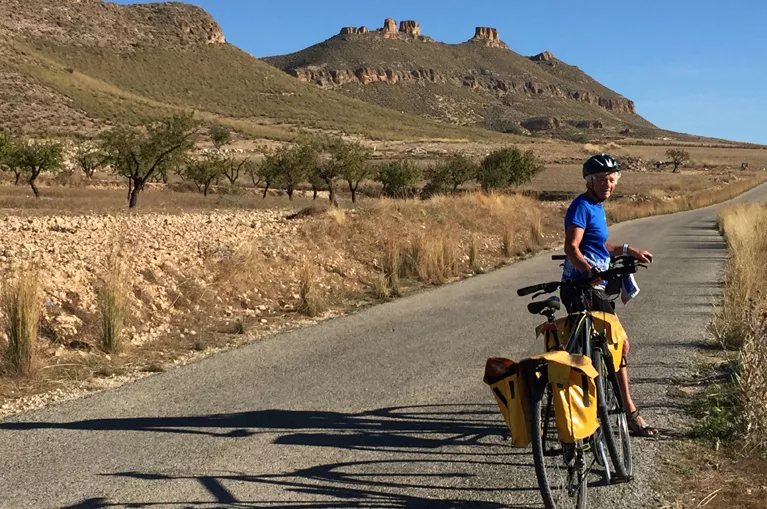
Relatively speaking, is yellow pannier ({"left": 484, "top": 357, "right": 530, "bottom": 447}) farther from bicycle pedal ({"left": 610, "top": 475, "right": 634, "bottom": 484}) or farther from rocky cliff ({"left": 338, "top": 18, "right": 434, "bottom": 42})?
rocky cliff ({"left": 338, "top": 18, "right": 434, "bottom": 42})

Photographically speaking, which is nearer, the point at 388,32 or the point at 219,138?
the point at 219,138

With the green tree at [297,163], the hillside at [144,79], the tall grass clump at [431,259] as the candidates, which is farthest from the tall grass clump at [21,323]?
the hillside at [144,79]

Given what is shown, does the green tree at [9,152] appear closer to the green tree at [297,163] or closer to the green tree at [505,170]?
the green tree at [297,163]

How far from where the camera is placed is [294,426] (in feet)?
17.0

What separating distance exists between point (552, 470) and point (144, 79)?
94.0 m

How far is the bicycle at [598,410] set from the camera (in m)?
3.38

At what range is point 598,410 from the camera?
3725mm

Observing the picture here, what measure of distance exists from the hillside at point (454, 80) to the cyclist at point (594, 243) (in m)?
130

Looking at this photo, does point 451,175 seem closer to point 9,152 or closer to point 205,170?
point 205,170

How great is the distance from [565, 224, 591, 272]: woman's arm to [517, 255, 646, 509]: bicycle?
0.15m

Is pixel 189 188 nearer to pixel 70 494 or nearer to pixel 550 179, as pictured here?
pixel 550 179

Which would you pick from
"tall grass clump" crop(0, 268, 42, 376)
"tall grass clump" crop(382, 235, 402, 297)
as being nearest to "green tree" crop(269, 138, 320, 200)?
"tall grass clump" crop(382, 235, 402, 297)

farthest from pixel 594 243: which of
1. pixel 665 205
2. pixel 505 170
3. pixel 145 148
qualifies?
pixel 505 170

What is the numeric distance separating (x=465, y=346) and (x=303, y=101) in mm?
96396
